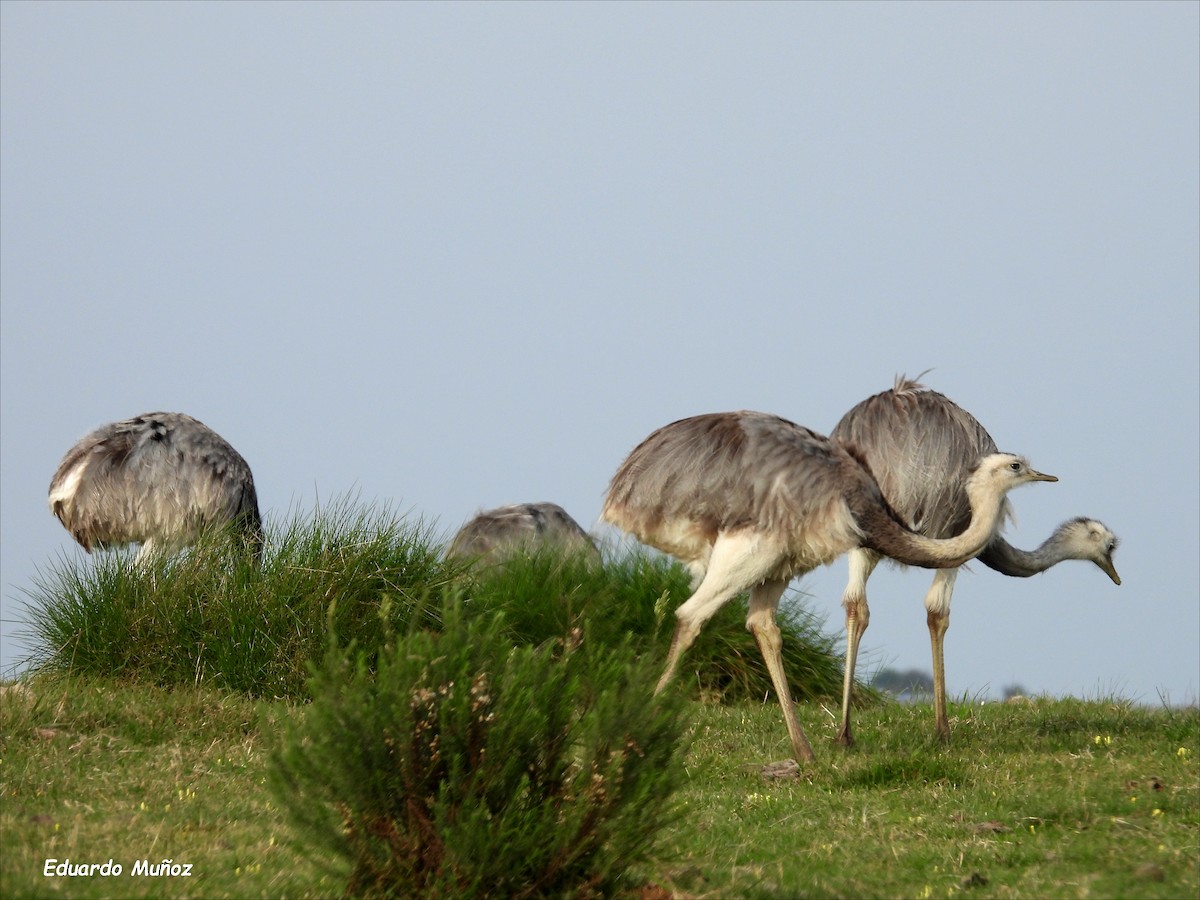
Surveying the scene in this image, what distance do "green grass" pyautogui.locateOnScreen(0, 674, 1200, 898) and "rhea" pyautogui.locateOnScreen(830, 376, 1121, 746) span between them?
769 mm

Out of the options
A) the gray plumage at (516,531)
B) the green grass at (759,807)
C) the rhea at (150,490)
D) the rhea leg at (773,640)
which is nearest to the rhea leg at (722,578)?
the rhea leg at (773,640)

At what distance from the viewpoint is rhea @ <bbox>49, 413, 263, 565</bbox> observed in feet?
40.3

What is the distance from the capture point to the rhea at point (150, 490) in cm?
1227

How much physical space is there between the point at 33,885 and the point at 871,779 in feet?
15.3

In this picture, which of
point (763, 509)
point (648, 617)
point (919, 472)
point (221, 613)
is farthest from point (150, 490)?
point (919, 472)

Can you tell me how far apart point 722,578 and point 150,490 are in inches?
217

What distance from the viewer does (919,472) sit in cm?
986

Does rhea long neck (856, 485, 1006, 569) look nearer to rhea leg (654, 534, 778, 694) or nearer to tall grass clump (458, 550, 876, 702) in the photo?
rhea leg (654, 534, 778, 694)

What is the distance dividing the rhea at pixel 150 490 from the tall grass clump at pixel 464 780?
21.9 ft

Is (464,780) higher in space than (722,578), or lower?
lower

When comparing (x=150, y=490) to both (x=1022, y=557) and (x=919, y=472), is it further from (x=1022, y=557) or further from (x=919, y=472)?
(x=1022, y=557)

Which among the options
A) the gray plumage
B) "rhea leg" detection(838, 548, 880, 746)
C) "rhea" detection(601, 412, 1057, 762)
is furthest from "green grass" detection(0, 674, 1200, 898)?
the gray plumage

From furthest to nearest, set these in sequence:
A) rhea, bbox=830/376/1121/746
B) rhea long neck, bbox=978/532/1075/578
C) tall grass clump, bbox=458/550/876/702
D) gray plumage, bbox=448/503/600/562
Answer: gray plumage, bbox=448/503/600/562
tall grass clump, bbox=458/550/876/702
rhea long neck, bbox=978/532/1075/578
rhea, bbox=830/376/1121/746

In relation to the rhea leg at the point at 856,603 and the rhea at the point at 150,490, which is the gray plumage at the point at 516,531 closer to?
the rhea at the point at 150,490
